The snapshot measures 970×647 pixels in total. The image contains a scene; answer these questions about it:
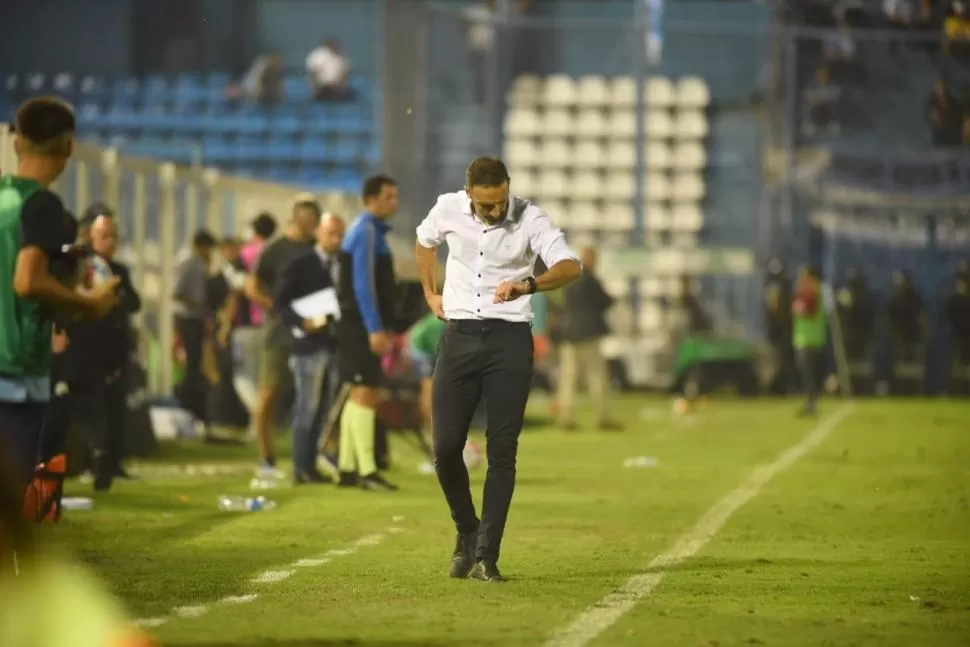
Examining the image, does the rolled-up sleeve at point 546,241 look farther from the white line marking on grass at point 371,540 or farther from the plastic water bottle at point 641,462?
the plastic water bottle at point 641,462

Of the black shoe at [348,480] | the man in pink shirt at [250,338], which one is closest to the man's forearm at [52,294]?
the black shoe at [348,480]

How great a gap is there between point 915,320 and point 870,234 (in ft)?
7.79

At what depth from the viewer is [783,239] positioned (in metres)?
39.2

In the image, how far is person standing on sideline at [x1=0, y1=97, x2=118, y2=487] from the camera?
8.90m

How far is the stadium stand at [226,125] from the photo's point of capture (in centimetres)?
4300

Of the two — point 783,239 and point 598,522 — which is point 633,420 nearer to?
point 783,239

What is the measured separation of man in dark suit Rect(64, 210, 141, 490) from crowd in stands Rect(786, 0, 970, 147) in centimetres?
2520

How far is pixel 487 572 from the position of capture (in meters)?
11.0

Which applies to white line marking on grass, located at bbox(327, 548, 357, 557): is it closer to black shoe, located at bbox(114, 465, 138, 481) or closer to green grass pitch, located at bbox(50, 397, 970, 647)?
green grass pitch, located at bbox(50, 397, 970, 647)

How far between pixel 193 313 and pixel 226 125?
19917mm

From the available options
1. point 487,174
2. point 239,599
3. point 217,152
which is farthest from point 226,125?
point 239,599

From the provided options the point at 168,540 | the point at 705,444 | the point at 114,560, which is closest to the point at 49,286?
the point at 114,560

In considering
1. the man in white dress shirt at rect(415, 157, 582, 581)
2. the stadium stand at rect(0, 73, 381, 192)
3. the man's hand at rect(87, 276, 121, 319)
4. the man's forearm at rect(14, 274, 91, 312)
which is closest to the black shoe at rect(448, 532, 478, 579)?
the man in white dress shirt at rect(415, 157, 582, 581)

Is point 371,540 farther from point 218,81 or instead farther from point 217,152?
point 218,81
